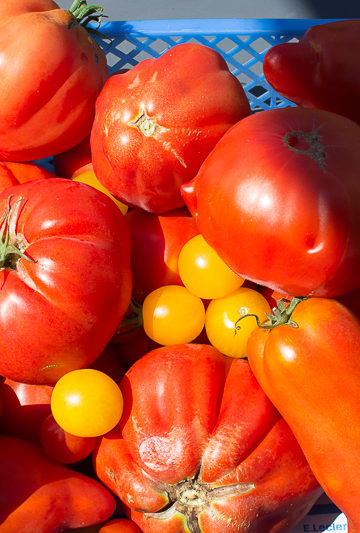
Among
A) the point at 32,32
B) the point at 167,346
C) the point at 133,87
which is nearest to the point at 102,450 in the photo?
the point at 167,346

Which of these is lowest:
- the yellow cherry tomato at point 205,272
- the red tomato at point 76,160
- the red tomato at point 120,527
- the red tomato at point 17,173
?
the red tomato at point 120,527

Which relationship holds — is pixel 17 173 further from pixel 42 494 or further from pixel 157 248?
pixel 42 494

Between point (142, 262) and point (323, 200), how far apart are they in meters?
0.45

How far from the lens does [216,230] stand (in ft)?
2.89

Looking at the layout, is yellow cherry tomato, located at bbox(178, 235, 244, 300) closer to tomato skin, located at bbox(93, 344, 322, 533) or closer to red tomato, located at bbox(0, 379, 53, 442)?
tomato skin, located at bbox(93, 344, 322, 533)

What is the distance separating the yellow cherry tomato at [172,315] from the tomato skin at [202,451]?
6 cm

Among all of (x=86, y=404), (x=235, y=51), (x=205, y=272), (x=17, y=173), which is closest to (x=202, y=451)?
(x=86, y=404)

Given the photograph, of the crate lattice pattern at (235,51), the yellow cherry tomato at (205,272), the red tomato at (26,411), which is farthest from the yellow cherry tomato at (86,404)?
the crate lattice pattern at (235,51)

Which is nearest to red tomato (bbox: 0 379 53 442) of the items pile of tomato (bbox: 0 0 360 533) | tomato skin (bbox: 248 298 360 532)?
pile of tomato (bbox: 0 0 360 533)

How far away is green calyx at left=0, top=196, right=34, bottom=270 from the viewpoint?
2.84ft

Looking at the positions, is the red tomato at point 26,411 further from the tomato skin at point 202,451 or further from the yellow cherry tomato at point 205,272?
the yellow cherry tomato at point 205,272

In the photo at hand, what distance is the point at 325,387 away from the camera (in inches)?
32.3

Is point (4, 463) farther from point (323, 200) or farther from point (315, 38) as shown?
point (315, 38)

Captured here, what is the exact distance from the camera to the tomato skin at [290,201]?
787mm
